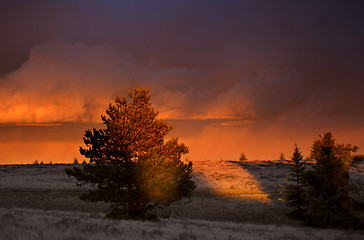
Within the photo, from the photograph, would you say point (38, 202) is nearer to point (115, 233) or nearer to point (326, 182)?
point (115, 233)

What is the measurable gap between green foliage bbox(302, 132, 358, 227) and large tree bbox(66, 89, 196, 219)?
42.4 feet

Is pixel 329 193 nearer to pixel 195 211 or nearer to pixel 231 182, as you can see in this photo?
pixel 195 211

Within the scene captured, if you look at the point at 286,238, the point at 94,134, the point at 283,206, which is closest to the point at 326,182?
the point at 283,206

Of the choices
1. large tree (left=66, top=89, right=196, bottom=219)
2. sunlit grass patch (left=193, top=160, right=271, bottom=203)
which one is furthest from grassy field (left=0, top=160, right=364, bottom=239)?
large tree (left=66, top=89, right=196, bottom=219)

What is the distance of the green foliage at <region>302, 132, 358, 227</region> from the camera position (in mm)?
26922

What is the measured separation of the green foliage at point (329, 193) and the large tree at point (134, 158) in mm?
12936

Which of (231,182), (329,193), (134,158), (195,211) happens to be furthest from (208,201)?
(134,158)

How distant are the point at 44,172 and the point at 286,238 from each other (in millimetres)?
57922

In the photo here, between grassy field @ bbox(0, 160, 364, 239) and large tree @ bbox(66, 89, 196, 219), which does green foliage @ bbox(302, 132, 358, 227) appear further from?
large tree @ bbox(66, 89, 196, 219)

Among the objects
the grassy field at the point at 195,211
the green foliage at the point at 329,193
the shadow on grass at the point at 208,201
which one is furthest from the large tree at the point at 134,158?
the green foliage at the point at 329,193

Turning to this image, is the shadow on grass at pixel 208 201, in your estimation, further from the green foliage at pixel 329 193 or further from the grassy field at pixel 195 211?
the green foliage at pixel 329 193

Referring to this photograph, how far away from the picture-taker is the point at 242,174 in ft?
200

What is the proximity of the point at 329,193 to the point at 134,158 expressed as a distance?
17.8m

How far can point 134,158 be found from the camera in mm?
20797
